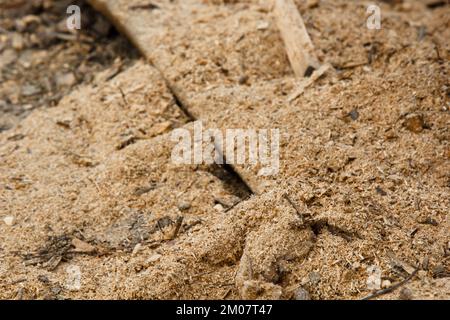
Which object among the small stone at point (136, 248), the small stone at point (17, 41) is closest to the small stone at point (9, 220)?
the small stone at point (136, 248)

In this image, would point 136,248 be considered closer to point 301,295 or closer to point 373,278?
point 301,295

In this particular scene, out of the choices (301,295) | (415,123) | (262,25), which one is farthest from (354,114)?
(301,295)

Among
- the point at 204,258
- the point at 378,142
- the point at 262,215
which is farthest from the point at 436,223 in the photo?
the point at 204,258

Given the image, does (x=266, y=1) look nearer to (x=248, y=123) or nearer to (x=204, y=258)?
(x=248, y=123)

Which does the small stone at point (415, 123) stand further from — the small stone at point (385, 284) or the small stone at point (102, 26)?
the small stone at point (102, 26)

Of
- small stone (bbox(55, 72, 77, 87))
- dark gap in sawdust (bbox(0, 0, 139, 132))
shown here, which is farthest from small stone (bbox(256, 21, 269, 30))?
small stone (bbox(55, 72, 77, 87))
